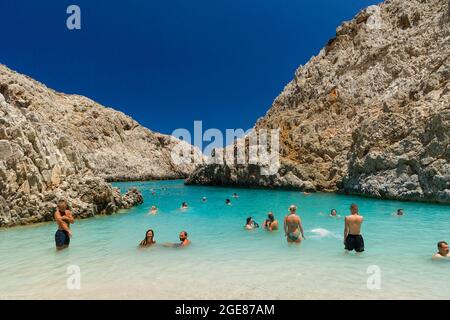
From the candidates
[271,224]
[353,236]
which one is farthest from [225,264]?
[271,224]

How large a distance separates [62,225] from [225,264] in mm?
5427

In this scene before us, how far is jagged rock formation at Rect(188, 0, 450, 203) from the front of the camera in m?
27.4

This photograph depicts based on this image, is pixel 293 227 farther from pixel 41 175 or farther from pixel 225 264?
pixel 41 175

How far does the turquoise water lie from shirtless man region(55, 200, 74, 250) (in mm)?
309

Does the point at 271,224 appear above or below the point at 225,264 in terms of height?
above

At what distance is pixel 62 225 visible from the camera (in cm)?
1101

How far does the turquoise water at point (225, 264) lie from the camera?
7.01m

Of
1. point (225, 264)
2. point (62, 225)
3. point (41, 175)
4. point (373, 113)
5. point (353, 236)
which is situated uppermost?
point (373, 113)

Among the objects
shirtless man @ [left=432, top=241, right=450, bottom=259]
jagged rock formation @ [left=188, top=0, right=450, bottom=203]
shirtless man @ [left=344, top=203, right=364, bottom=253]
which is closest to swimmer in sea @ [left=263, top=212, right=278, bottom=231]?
shirtless man @ [left=344, top=203, right=364, bottom=253]

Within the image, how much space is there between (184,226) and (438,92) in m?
25.9

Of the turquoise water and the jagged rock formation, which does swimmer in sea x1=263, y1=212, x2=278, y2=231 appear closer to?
the turquoise water

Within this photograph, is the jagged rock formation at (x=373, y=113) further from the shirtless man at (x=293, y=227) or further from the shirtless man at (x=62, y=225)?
the shirtless man at (x=62, y=225)

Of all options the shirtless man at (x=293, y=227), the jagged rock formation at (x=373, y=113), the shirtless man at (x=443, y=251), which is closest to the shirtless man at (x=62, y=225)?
the shirtless man at (x=293, y=227)

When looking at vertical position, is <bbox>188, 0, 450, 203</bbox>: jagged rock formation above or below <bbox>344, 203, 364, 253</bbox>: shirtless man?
above
